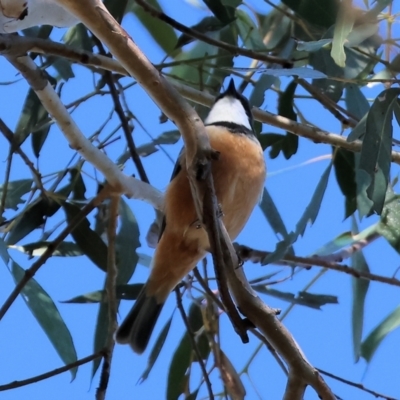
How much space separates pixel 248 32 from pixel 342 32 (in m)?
0.74

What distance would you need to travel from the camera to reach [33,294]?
1.75 metres

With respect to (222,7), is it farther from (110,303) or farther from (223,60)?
(110,303)

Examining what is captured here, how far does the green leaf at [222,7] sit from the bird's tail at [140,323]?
70 centimetres

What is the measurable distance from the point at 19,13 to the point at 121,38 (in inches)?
11.9

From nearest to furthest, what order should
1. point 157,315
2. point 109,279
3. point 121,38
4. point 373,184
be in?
1. point 121,38
2. point 373,184
3. point 109,279
4. point 157,315

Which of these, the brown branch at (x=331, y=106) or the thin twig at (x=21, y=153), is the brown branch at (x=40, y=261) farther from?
the brown branch at (x=331, y=106)

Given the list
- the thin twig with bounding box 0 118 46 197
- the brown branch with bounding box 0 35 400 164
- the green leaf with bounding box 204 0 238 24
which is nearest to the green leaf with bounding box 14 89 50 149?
the thin twig with bounding box 0 118 46 197

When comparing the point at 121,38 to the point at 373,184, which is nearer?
the point at 121,38

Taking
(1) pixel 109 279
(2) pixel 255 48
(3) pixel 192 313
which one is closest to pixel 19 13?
(1) pixel 109 279

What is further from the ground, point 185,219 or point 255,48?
point 255,48

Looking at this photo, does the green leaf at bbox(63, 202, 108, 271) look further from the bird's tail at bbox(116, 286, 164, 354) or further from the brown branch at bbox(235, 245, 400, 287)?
the brown branch at bbox(235, 245, 400, 287)

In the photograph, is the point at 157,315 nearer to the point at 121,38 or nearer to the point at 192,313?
the point at 192,313

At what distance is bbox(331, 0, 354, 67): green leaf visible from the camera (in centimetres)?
139

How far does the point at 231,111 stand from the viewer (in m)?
2.18
